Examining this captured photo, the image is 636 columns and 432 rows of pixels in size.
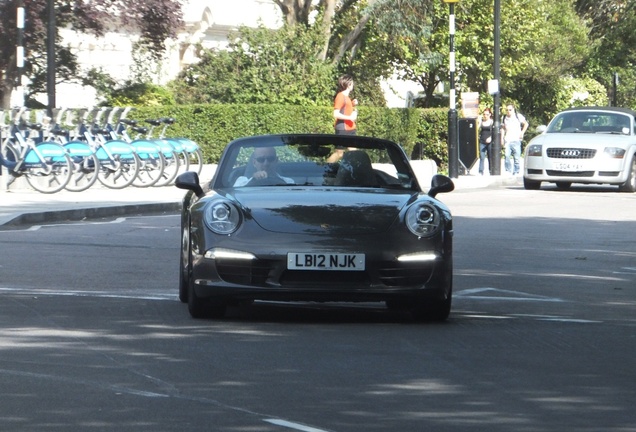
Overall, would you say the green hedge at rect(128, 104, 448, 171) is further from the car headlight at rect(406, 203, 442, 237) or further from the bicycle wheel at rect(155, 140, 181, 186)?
the car headlight at rect(406, 203, 442, 237)

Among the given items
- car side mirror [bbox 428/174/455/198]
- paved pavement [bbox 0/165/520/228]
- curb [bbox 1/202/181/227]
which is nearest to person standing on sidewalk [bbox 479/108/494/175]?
paved pavement [bbox 0/165/520/228]

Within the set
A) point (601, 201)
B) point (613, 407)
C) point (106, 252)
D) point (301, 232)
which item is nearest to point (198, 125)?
point (601, 201)

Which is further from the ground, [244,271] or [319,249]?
[319,249]

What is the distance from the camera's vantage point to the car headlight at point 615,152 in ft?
96.9

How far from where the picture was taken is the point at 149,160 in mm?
28578

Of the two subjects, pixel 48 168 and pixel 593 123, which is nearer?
pixel 48 168

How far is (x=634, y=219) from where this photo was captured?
2217 cm

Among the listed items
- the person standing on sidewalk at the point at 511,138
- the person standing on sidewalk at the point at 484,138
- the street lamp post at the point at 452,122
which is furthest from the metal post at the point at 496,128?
the street lamp post at the point at 452,122

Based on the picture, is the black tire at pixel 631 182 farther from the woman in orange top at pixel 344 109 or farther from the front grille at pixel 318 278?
the front grille at pixel 318 278

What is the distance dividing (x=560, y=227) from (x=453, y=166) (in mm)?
13961

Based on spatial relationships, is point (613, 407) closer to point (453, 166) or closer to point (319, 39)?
point (453, 166)

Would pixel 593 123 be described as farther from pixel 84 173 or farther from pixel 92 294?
pixel 92 294

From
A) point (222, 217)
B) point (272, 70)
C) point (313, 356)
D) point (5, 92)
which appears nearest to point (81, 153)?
point (5, 92)

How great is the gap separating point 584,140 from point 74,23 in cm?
1599
